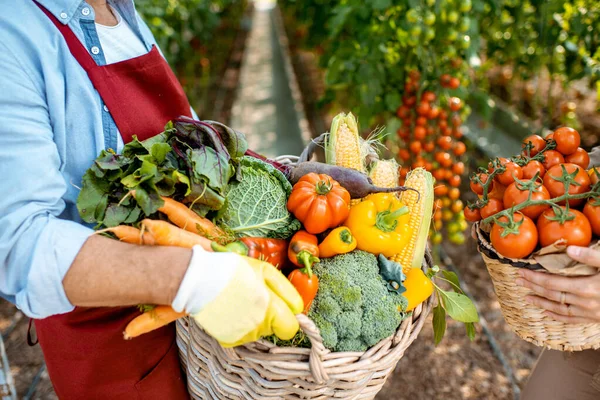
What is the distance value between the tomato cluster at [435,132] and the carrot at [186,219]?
1.88 m

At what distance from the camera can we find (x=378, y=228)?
1.52 m

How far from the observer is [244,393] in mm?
1271

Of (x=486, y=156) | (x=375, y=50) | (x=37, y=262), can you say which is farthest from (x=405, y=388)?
(x=486, y=156)

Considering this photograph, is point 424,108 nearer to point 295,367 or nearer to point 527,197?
point 527,197

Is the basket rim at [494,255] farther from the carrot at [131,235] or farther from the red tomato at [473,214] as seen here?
the carrot at [131,235]

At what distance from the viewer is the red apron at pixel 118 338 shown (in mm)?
1395

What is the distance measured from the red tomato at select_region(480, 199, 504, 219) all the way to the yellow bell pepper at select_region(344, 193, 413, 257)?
0.25m

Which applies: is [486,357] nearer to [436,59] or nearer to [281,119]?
[436,59]

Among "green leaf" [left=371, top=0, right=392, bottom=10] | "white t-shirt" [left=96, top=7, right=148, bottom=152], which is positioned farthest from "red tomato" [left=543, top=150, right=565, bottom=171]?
"green leaf" [left=371, top=0, right=392, bottom=10]

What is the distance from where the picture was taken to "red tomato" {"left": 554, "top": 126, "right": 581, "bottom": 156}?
61.2 inches

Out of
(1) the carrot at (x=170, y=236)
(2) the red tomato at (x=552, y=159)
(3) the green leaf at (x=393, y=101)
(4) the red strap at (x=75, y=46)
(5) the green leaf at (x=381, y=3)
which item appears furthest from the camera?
(3) the green leaf at (x=393, y=101)

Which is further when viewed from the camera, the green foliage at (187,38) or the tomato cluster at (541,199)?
the green foliage at (187,38)

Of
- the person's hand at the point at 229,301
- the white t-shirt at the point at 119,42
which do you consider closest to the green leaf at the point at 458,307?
the person's hand at the point at 229,301

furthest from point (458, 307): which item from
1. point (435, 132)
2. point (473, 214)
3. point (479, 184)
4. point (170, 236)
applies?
point (435, 132)
